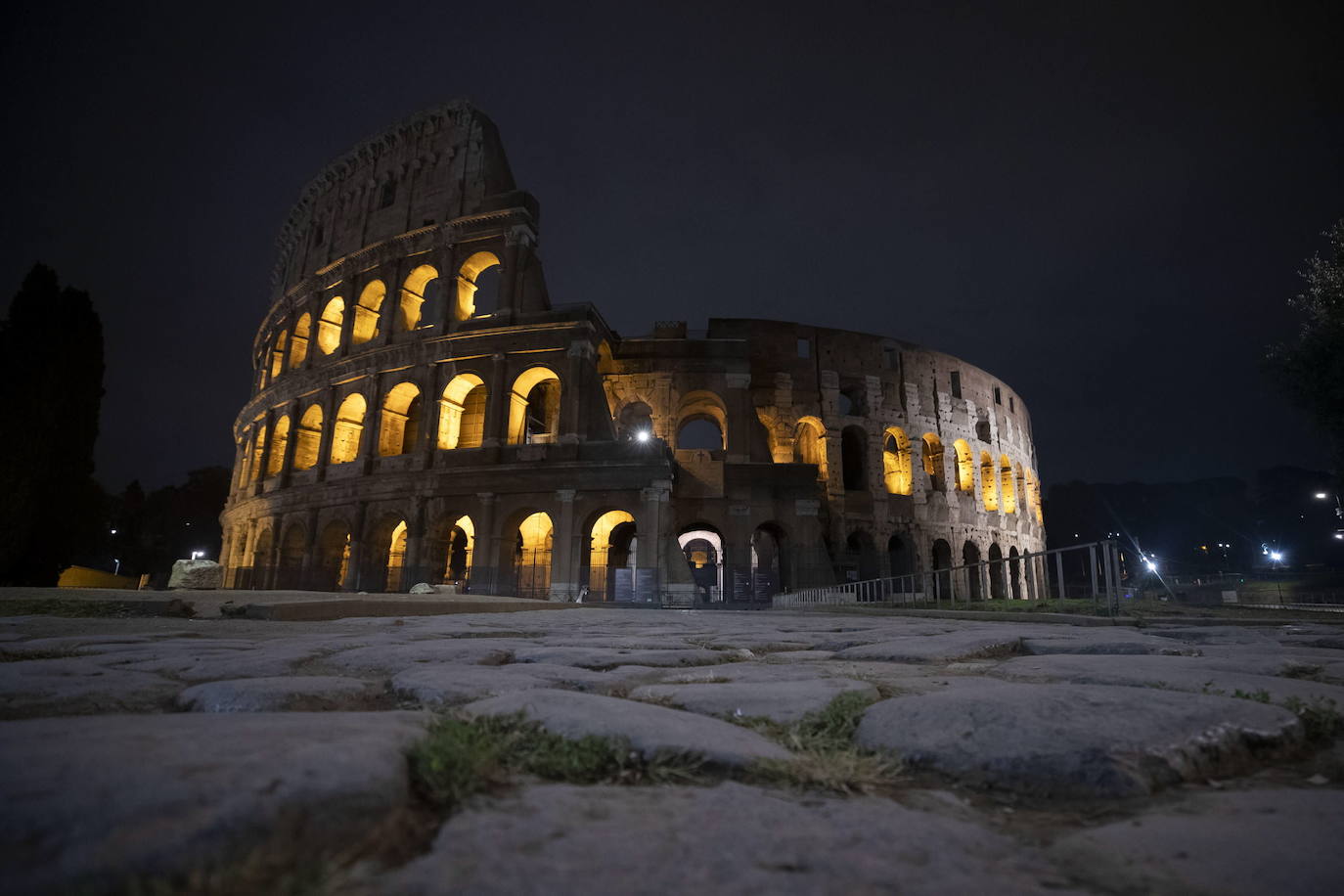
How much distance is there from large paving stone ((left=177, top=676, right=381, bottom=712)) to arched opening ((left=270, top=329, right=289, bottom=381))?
29171 mm

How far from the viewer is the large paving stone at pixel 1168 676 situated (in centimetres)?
197

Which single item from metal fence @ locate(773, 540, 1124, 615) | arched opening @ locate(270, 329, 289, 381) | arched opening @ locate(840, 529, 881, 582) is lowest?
metal fence @ locate(773, 540, 1124, 615)

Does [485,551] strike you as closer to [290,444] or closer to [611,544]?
[611,544]

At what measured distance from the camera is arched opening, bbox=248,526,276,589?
23.0m

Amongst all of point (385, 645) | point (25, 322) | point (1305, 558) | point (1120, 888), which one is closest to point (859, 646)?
point (385, 645)

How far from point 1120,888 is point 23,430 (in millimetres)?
24603

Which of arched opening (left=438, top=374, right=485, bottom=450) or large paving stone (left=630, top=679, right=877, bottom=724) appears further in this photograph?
arched opening (left=438, top=374, right=485, bottom=450)

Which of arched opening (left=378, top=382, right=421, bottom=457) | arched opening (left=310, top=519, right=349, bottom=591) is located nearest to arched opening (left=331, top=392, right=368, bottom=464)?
arched opening (left=378, top=382, right=421, bottom=457)

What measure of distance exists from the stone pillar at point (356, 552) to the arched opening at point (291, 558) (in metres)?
2.84

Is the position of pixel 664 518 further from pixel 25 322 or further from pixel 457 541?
pixel 25 322

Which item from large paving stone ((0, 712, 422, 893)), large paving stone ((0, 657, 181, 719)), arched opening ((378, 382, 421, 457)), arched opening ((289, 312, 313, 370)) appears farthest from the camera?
arched opening ((289, 312, 313, 370))

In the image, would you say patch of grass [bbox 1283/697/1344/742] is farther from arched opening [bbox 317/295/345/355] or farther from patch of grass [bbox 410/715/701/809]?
arched opening [bbox 317/295/345/355]

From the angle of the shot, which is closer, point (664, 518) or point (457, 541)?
point (664, 518)

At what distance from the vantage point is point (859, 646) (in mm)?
3748
